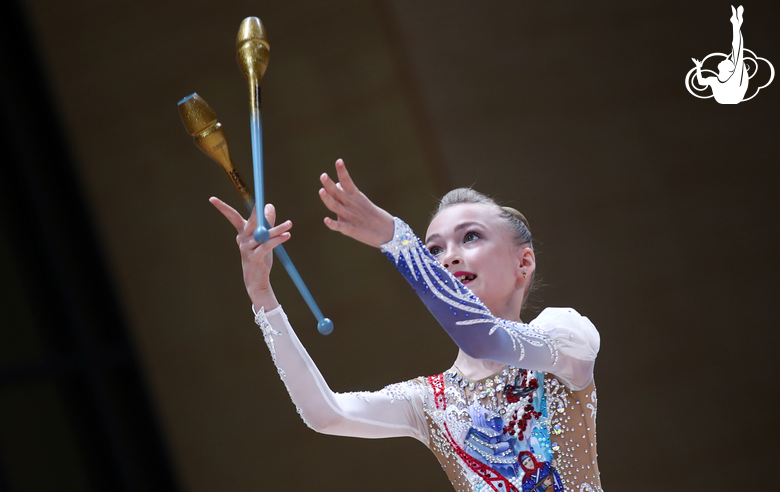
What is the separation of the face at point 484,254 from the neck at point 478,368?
95mm

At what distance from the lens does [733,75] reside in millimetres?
2803

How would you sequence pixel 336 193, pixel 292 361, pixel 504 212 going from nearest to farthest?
pixel 336 193, pixel 292 361, pixel 504 212

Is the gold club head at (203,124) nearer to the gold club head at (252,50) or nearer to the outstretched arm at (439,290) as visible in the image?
the gold club head at (252,50)

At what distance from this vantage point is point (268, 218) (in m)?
1.30

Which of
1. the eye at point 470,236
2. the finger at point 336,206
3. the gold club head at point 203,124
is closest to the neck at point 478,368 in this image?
the eye at point 470,236

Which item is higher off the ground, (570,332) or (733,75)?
(733,75)

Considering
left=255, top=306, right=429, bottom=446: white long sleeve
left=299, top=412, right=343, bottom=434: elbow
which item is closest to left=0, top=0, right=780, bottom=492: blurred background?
left=255, top=306, right=429, bottom=446: white long sleeve

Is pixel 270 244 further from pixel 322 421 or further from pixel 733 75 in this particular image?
pixel 733 75

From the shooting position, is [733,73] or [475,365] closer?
[475,365]

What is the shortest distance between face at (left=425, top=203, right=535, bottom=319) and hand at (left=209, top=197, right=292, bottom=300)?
34 cm

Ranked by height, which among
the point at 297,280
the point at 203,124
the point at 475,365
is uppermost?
the point at 203,124

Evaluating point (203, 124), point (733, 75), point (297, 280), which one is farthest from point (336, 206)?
point (733, 75)

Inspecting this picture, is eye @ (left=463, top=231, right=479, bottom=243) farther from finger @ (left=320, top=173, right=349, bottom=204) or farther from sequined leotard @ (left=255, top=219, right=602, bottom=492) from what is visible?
finger @ (left=320, top=173, right=349, bottom=204)

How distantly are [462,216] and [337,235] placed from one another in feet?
3.12
